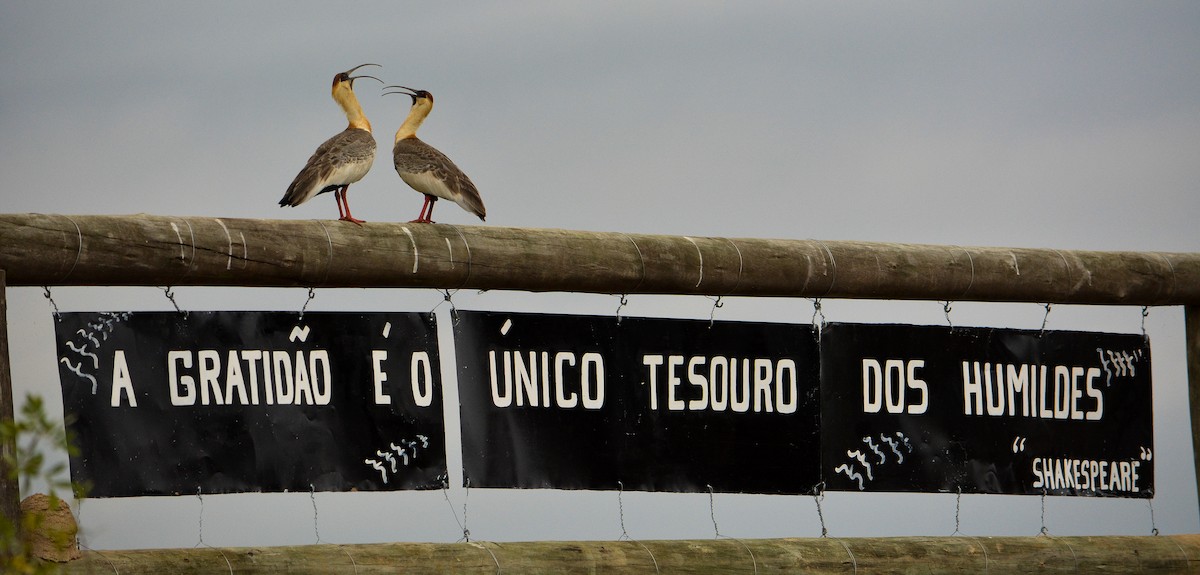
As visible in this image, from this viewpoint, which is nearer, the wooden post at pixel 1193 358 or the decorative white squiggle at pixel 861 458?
the decorative white squiggle at pixel 861 458

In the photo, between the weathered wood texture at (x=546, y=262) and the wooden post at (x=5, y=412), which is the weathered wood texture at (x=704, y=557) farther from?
the weathered wood texture at (x=546, y=262)

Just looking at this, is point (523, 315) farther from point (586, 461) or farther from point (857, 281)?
point (857, 281)

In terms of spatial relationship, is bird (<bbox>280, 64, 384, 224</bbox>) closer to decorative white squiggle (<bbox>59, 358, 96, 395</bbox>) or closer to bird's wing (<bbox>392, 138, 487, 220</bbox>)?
bird's wing (<bbox>392, 138, 487, 220</bbox>)

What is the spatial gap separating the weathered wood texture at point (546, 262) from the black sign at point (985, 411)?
18 centimetres

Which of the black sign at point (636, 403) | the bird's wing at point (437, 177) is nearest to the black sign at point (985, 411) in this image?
the black sign at point (636, 403)

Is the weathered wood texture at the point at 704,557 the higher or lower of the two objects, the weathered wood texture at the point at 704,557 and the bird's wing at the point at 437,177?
the lower

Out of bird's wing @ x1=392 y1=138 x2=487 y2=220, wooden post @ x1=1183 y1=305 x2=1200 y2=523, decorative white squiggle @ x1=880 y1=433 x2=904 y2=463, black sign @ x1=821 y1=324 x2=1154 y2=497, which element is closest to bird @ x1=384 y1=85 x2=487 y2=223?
bird's wing @ x1=392 y1=138 x2=487 y2=220

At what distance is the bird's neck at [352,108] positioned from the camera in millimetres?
4828

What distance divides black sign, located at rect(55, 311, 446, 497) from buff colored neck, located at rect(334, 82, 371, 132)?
905mm

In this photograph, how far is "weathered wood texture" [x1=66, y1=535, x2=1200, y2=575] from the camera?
155 inches

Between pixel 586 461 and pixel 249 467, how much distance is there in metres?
1.10

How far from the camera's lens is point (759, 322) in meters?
4.76

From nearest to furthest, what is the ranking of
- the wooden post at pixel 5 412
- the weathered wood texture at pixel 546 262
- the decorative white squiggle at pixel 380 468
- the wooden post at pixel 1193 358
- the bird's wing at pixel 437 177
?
the wooden post at pixel 5 412, the weathered wood texture at pixel 546 262, the decorative white squiggle at pixel 380 468, the bird's wing at pixel 437 177, the wooden post at pixel 1193 358

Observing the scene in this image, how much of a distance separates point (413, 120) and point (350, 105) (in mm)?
239
